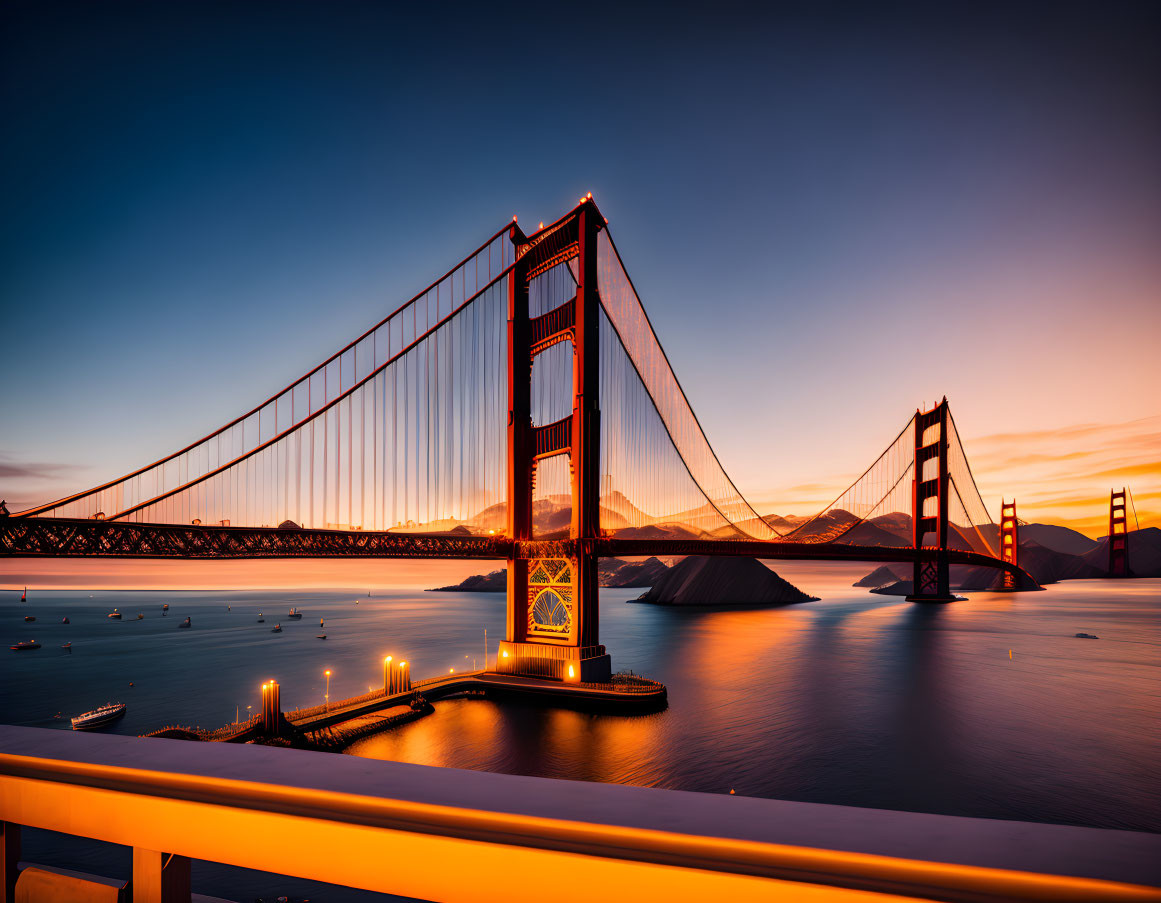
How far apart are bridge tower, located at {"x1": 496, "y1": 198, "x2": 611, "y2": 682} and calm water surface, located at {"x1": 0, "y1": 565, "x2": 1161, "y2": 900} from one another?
3437 mm

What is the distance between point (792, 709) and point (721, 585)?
99380 mm

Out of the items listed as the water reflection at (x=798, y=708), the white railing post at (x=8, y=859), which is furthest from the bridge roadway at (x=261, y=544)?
the white railing post at (x=8, y=859)

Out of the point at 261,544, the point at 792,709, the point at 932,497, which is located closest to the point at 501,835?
the point at 261,544

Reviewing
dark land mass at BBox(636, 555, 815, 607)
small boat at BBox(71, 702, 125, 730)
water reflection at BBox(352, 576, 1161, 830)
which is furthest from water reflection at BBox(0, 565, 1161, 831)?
dark land mass at BBox(636, 555, 815, 607)

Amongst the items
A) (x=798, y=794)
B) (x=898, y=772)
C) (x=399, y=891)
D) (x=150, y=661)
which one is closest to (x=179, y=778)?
(x=399, y=891)

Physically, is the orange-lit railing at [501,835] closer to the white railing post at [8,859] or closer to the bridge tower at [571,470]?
the white railing post at [8,859]

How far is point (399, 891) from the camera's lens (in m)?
1.22

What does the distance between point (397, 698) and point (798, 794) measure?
18.9 metres

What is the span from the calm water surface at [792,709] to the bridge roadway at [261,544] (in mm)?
8054

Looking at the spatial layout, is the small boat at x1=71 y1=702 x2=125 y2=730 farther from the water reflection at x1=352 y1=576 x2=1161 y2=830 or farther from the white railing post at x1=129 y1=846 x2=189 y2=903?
the white railing post at x1=129 y1=846 x2=189 y2=903

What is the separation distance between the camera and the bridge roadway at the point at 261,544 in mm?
23047

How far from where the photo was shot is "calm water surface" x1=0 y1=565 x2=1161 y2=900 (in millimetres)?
23438

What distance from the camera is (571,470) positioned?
32719 millimetres

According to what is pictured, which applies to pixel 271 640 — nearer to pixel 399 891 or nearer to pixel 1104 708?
pixel 1104 708
